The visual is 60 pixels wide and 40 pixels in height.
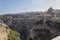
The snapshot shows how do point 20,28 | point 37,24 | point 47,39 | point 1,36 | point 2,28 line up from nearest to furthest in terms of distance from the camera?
point 1,36 < point 2,28 < point 47,39 < point 37,24 < point 20,28

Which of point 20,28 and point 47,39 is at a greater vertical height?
point 47,39

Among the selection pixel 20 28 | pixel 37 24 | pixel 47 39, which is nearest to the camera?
pixel 47 39

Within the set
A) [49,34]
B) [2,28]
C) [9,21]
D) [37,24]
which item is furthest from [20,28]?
[2,28]

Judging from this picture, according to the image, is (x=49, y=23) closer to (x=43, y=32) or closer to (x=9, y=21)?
(x=43, y=32)

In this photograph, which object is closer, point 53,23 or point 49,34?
point 49,34

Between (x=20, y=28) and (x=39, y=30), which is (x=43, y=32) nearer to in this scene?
(x=39, y=30)

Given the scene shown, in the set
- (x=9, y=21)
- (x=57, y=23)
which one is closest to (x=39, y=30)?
(x=57, y=23)

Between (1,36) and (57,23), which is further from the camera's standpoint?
(57,23)

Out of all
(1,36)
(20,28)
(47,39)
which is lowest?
(20,28)

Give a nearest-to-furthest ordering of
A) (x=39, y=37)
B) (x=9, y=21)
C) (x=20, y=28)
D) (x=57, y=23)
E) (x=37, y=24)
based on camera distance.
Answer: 1. (x=39, y=37)
2. (x=57, y=23)
3. (x=37, y=24)
4. (x=20, y=28)
5. (x=9, y=21)
